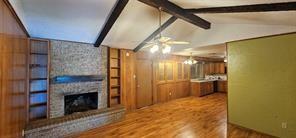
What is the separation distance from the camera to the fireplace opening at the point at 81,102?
4.60 m

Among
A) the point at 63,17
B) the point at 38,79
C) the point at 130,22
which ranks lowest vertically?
the point at 38,79

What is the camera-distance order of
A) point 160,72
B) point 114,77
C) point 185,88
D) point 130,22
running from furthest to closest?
point 185,88
point 160,72
point 114,77
point 130,22

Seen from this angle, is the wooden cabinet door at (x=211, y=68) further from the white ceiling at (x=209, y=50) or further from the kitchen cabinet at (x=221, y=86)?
the white ceiling at (x=209, y=50)

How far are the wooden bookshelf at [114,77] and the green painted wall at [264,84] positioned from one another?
3.53 metres

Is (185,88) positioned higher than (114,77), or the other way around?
(114,77)

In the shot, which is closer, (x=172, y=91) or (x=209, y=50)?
(x=209, y=50)

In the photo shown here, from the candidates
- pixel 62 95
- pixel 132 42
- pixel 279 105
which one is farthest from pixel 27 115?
pixel 279 105

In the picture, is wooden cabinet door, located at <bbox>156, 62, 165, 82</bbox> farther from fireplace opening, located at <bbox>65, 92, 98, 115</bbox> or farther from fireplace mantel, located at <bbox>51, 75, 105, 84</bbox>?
fireplace opening, located at <bbox>65, 92, 98, 115</bbox>

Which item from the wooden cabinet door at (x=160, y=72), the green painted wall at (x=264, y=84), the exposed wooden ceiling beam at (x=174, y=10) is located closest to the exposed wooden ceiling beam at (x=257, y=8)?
the exposed wooden ceiling beam at (x=174, y=10)

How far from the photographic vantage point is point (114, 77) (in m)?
5.68

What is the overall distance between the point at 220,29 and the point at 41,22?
177 inches

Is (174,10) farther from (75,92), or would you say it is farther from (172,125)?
(75,92)

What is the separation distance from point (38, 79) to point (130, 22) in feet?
8.80

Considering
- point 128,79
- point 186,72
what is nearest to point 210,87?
point 186,72
